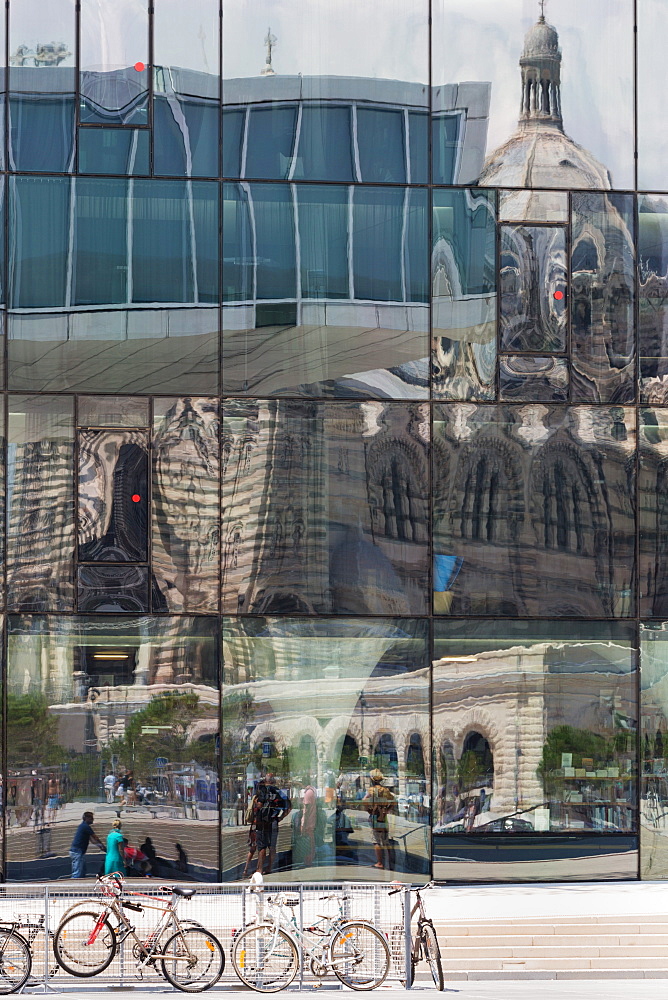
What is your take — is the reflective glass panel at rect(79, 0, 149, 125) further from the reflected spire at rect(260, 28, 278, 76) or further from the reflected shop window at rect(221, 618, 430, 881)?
the reflected shop window at rect(221, 618, 430, 881)

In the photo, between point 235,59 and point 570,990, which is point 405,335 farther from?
point 570,990

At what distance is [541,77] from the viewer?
20.8 meters

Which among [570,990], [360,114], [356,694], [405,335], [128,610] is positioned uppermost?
[360,114]

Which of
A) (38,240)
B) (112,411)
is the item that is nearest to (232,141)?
(38,240)

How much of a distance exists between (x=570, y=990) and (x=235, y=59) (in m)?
14.0

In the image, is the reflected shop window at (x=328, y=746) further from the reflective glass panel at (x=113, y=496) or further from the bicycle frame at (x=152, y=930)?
the bicycle frame at (x=152, y=930)

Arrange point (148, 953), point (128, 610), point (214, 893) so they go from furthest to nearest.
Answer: point (128, 610), point (214, 893), point (148, 953)

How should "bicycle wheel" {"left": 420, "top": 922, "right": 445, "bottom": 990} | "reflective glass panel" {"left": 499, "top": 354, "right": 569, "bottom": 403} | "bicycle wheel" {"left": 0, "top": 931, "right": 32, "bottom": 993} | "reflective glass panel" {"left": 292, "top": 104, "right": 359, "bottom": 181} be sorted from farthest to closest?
"reflective glass panel" {"left": 499, "top": 354, "right": 569, "bottom": 403}
"reflective glass panel" {"left": 292, "top": 104, "right": 359, "bottom": 181}
"bicycle wheel" {"left": 420, "top": 922, "right": 445, "bottom": 990}
"bicycle wheel" {"left": 0, "top": 931, "right": 32, "bottom": 993}

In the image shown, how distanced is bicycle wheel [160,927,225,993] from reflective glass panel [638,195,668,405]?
11207mm

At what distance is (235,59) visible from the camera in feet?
66.2

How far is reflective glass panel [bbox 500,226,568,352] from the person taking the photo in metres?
20.5

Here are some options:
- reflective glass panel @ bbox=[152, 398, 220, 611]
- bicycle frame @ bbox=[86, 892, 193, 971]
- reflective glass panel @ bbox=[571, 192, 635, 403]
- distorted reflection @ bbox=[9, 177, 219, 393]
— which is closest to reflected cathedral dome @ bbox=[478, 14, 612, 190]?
reflective glass panel @ bbox=[571, 192, 635, 403]

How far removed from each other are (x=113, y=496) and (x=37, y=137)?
220 inches

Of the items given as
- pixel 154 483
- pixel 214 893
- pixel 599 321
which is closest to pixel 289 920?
pixel 214 893
